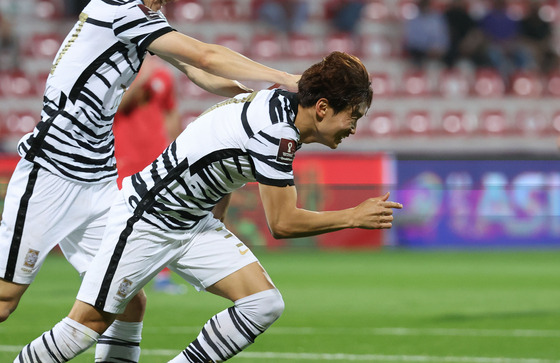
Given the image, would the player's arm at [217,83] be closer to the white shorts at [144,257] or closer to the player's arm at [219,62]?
the player's arm at [219,62]

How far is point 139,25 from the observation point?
4.62 metres

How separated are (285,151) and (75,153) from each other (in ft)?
4.24

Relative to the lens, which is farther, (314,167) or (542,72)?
(542,72)

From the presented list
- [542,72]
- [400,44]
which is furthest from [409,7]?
[542,72]

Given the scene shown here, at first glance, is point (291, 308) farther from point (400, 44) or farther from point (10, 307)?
point (400, 44)

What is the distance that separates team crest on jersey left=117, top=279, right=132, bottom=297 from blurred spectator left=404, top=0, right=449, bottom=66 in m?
14.1

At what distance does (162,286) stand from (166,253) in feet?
18.8

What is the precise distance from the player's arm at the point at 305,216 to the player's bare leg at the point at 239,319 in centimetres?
44

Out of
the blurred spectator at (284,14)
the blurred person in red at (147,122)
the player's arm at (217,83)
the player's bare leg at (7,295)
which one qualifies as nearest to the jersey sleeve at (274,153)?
the player's arm at (217,83)

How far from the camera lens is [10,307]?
485 centimetres

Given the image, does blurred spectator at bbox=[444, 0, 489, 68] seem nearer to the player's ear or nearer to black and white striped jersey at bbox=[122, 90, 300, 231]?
black and white striped jersey at bbox=[122, 90, 300, 231]

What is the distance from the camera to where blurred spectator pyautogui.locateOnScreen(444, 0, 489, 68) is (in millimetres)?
17906

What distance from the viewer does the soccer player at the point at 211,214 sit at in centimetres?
417

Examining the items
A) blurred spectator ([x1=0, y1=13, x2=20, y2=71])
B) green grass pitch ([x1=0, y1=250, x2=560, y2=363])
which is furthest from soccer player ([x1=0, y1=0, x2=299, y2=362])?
blurred spectator ([x1=0, y1=13, x2=20, y2=71])
